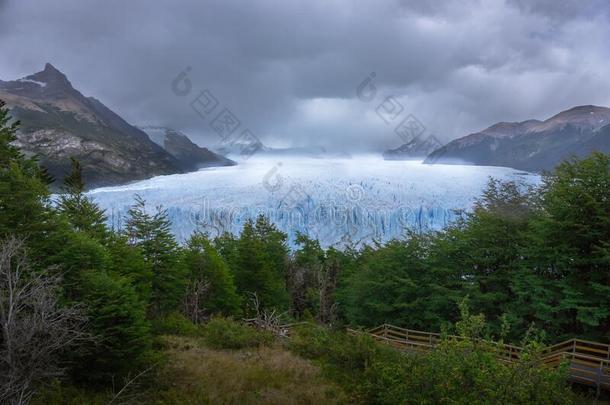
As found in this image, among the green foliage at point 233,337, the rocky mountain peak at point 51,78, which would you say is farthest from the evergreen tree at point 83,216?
the rocky mountain peak at point 51,78

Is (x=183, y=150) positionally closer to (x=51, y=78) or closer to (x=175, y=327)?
(x=51, y=78)

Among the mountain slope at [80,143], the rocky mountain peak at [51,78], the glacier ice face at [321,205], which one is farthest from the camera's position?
the rocky mountain peak at [51,78]

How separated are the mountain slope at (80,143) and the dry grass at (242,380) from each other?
7651 centimetres

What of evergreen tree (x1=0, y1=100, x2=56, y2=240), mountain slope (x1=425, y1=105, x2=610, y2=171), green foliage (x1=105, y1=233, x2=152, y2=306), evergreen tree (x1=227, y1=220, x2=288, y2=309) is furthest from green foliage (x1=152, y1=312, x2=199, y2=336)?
mountain slope (x1=425, y1=105, x2=610, y2=171)

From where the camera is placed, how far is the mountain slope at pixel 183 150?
417 ft

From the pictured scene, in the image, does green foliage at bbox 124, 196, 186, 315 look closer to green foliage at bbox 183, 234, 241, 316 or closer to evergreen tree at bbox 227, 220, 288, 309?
green foliage at bbox 183, 234, 241, 316

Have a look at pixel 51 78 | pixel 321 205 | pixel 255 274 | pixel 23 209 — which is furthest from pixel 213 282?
pixel 51 78

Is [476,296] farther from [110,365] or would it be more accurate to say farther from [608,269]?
[110,365]

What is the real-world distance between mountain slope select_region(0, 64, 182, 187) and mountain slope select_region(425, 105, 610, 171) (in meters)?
77.6

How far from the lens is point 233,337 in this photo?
17859 millimetres

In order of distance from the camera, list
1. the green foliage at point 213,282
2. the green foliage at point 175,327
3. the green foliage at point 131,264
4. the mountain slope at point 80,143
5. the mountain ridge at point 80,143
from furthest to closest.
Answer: the mountain slope at point 80,143 < the mountain ridge at point 80,143 < the green foliage at point 213,282 < the green foliage at point 175,327 < the green foliage at point 131,264

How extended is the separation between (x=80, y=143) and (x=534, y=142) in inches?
5735

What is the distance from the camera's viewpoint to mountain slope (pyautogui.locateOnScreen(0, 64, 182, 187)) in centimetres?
10769

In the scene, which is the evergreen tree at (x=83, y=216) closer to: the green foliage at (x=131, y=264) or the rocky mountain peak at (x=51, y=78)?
the green foliage at (x=131, y=264)
